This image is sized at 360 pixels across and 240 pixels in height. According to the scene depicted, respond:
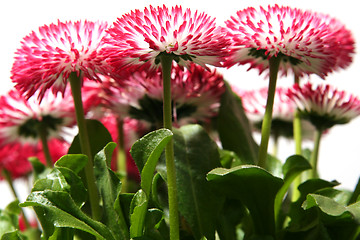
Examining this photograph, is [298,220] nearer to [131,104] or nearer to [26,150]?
[131,104]

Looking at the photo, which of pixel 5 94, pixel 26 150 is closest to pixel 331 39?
pixel 5 94

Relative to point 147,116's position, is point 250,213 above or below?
below

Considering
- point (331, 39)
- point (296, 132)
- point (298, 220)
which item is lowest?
point (298, 220)

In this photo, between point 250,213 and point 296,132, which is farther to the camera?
point 296,132

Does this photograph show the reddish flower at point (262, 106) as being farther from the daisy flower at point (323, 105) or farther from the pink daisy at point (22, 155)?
the pink daisy at point (22, 155)

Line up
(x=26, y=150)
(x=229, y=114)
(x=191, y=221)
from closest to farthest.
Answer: (x=191, y=221), (x=229, y=114), (x=26, y=150)

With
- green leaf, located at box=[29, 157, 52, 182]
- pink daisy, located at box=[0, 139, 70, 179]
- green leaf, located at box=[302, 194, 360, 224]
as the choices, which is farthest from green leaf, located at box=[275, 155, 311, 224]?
pink daisy, located at box=[0, 139, 70, 179]

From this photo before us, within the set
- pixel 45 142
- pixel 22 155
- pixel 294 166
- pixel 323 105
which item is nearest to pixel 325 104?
pixel 323 105

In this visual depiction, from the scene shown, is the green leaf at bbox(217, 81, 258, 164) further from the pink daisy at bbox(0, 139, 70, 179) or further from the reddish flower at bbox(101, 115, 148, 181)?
the pink daisy at bbox(0, 139, 70, 179)

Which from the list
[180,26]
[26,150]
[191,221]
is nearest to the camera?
[180,26]
